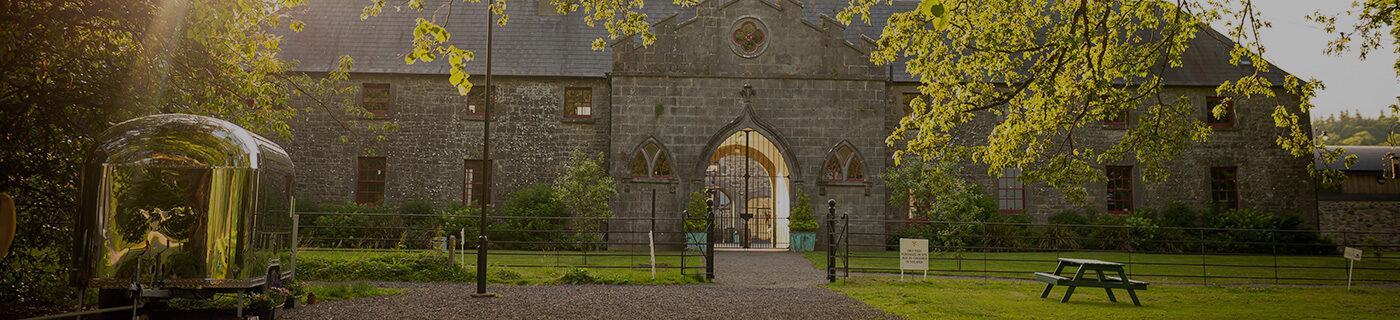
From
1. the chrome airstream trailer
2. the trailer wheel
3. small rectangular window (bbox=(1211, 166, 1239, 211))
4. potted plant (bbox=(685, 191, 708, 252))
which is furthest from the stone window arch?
small rectangular window (bbox=(1211, 166, 1239, 211))

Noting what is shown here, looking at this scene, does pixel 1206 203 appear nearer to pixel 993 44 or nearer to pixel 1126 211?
pixel 1126 211

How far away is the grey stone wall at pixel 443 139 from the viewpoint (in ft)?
72.1

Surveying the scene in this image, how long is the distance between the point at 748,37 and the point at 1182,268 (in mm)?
10255

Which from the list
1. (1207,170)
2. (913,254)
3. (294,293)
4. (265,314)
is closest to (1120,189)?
(1207,170)

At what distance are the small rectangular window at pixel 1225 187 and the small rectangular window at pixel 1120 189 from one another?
2.13m

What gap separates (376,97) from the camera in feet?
73.0

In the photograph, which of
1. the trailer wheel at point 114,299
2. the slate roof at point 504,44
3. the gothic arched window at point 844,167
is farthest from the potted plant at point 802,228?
the trailer wheel at point 114,299

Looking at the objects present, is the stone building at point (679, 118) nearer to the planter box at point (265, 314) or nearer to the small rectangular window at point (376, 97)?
the small rectangular window at point (376, 97)

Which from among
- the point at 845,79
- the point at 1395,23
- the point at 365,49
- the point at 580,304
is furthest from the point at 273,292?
the point at 365,49

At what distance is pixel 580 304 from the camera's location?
9625mm

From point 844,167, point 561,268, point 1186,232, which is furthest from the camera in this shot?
point 1186,232

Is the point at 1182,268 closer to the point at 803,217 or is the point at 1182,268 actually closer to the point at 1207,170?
the point at 803,217

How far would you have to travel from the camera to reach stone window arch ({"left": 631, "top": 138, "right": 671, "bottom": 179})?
2002 cm

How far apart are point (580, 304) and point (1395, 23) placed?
28.5 feet
